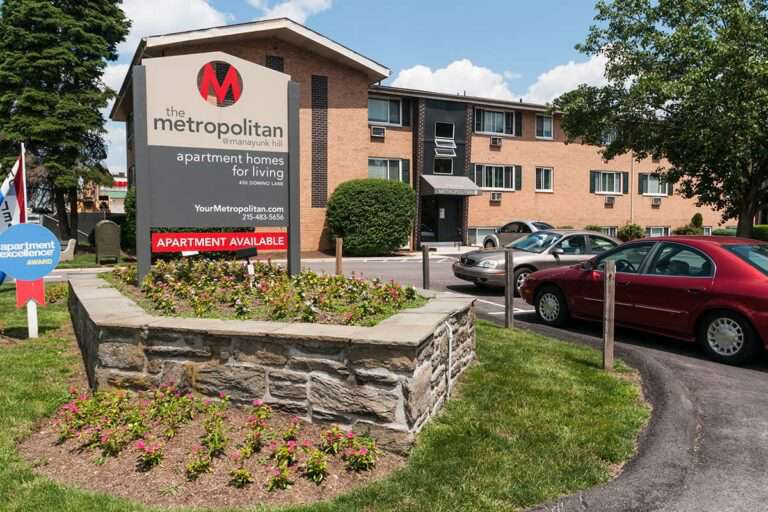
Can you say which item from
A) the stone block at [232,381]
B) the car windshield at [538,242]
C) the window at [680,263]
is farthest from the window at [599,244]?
the stone block at [232,381]

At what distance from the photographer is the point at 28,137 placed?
23969 millimetres

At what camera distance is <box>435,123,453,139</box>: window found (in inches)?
1184

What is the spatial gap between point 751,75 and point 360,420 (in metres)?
13.6

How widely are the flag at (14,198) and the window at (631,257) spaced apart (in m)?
7.75

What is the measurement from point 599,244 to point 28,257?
10940 millimetres

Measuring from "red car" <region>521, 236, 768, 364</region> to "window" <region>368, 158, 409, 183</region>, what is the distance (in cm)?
2052

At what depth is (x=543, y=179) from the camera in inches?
1329

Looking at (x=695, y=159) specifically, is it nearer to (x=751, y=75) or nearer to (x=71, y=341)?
(x=751, y=75)

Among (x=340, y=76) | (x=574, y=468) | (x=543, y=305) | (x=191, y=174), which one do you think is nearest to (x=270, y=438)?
(x=574, y=468)

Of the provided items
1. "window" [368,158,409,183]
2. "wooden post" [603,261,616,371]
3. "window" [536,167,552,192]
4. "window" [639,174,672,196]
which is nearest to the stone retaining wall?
"wooden post" [603,261,616,371]

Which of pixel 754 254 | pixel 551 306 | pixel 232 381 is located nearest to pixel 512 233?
pixel 551 306

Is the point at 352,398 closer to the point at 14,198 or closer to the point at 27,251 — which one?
the point at 27,251

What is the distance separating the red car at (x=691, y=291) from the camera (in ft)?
22.5

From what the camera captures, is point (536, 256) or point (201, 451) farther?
point (536, 256)
